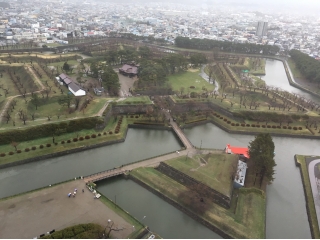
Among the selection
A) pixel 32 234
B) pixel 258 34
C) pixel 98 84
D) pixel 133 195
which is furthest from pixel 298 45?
pixel 32 234

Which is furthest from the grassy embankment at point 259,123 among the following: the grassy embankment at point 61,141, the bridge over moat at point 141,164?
the grassy embankment at point 61,141

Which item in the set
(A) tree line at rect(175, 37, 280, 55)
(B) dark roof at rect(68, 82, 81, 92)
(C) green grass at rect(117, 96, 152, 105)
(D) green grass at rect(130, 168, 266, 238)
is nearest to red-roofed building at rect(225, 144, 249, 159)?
(D) green grass at rect(130, 168, 266, 238)

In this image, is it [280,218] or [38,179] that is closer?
[280,218]

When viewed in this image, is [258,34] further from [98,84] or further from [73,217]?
[73,217]

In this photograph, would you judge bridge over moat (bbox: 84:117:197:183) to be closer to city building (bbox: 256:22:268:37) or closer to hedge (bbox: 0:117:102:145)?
hedge (bbox: 0:117:102:145)

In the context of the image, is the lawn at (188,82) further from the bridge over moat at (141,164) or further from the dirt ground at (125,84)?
the bridge over moat at (141,164)

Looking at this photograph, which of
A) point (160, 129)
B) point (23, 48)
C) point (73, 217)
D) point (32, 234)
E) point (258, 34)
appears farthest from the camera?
point (258, 34)

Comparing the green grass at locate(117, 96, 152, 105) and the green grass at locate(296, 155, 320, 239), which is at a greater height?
the green grass at locate(117, 96, 152, 105)
